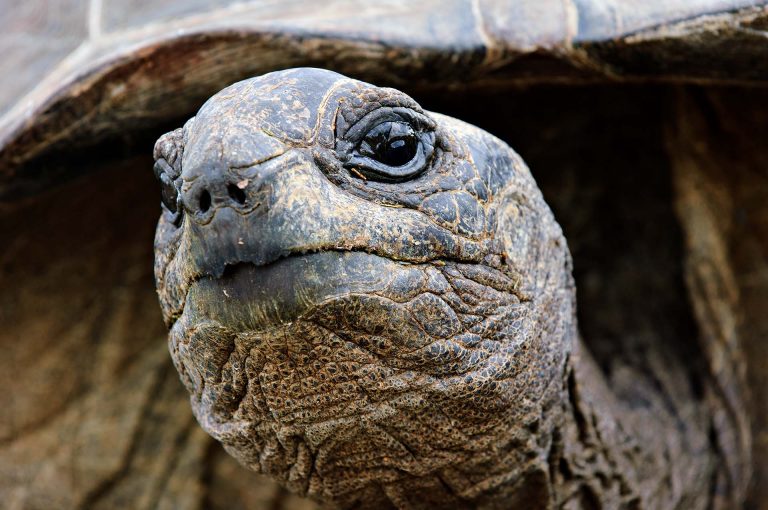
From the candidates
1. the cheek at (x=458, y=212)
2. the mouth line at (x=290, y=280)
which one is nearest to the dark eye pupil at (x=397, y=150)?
the cheek at (x=458, y=212)

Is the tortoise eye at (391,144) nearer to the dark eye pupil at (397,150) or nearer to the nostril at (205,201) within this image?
the dark eye pupil at (397,150)

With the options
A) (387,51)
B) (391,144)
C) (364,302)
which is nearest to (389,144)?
(391,144)

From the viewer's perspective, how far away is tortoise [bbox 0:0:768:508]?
182 cm

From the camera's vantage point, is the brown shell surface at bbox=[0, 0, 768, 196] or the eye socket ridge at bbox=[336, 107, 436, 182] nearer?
the eye socket ridge at bbox=[336, 107, 436, 182]

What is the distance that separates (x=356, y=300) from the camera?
5.59 feet

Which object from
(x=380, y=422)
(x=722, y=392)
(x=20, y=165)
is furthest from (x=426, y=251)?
(x=722, y=392)

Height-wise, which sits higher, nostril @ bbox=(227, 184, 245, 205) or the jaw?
nostril @ bbox=(227, 184, 245, 205)

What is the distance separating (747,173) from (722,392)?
2.64ft

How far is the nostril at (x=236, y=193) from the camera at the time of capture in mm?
1648

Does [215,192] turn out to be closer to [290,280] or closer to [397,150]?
[290,280]

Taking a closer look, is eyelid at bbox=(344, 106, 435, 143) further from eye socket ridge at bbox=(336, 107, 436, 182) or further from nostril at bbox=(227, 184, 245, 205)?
nostril at bbox=(227, 184, 245, 205)

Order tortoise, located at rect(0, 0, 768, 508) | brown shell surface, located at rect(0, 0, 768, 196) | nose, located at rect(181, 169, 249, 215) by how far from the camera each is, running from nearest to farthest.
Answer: nose, located at rect(181, 169, 249, 215)
tortoise, located at rect(0, 0, 768, 508)
brown shell surface, located at rect(0, 0, 768, 196)

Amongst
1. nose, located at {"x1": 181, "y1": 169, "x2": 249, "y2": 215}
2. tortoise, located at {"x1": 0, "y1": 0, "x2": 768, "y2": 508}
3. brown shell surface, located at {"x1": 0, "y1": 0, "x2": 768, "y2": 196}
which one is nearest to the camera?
nose, located at {"x1": 181, "y1": 169, "x2": 249, "y2": 215}

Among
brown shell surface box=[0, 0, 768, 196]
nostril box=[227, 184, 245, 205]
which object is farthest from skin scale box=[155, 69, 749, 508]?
brown shell surface box=[0, 0, 768, 196]
